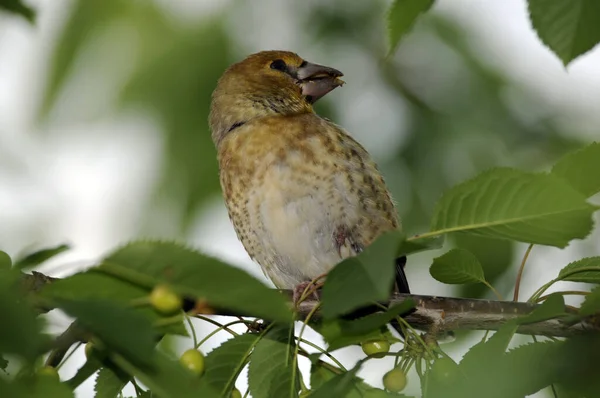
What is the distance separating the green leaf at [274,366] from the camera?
243 cm

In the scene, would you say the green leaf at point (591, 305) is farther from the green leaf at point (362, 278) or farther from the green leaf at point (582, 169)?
the green leaf at point (362, 278)

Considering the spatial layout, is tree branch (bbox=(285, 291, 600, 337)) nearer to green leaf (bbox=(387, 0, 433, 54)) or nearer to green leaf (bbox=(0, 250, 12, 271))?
green leaf (bbox=(387, 0, 433, 54))

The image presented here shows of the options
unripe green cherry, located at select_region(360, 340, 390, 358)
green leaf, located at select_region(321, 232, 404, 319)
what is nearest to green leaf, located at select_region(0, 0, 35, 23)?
green leaf, located at select_region(321, 232, 404, 319)

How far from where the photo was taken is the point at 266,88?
5301 mm

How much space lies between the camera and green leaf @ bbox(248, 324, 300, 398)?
243 cm

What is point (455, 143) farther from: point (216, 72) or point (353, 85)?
point (216, 72)

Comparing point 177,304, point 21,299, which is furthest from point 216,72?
point 21,299

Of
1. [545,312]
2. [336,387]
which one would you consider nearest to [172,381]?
[336,387]

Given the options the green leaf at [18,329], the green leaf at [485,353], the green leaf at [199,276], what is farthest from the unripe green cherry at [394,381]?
the green leaf at [18,329]

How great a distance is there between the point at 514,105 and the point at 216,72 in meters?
1.81

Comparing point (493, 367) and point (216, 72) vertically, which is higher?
point (216, 72)

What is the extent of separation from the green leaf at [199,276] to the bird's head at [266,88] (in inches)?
132

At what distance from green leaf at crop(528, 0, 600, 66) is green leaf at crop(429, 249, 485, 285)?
30.7 inches

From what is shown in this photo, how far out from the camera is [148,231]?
4.68m
